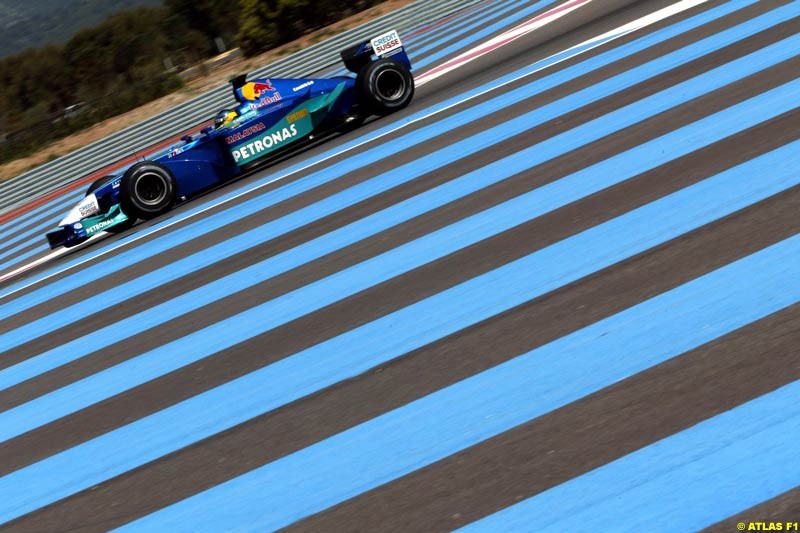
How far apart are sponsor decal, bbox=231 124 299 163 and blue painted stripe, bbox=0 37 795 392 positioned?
2.97 metres

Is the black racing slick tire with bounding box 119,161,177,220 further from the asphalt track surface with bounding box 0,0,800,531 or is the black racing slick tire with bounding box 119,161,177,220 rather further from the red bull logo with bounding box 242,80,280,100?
the red bull logo with bounding box 242,80,280,100

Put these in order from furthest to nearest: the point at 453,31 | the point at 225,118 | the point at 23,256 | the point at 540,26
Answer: the point at 453,31 < the point at 540,26 < the point at 23,256 < the point at 225,118

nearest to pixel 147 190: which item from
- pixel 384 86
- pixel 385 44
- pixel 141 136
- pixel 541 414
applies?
pixel 384 86

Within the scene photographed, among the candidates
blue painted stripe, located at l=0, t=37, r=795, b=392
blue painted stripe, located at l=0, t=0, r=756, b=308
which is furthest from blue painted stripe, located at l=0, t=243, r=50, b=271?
blue painted stripe, located at l=0, t=37, r=795, b=392

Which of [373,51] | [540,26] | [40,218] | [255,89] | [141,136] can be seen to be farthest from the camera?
[141,136]

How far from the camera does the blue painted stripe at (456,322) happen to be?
4727 millimetres

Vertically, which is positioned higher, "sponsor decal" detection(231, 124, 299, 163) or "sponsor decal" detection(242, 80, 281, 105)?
"sponsor decal" detection(242, 80, 281, 105)

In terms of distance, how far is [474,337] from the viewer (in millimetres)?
5098

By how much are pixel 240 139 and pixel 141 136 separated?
9811 millimetres

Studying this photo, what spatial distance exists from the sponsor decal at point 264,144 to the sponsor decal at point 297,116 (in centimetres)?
6

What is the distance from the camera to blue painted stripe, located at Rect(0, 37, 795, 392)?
21.7 feet

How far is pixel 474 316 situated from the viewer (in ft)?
17.5

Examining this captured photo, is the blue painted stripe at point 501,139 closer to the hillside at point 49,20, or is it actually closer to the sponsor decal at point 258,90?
the sponsor decal at point 258,90

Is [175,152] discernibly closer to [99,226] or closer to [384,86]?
[99,226]
